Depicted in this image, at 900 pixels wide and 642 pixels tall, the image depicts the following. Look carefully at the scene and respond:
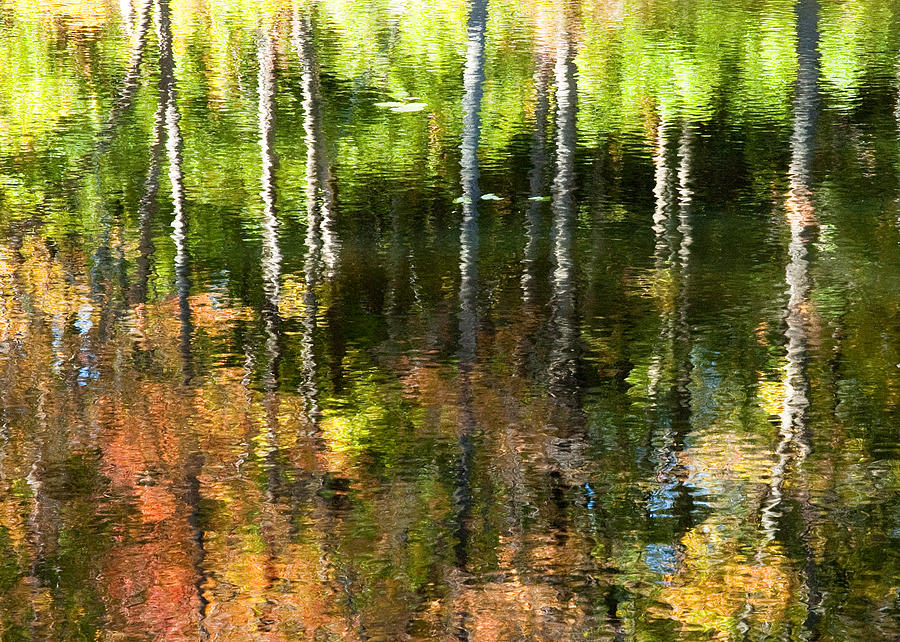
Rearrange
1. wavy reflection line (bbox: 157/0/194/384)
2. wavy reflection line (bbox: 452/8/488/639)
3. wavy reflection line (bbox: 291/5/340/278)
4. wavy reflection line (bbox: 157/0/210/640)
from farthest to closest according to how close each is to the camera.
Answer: wavy reflection line (bbox: 291/5/340/278) → wavy reflection line (bbox: 157/0/194/384) → wavy reflection line (bbox: 452/8/488/639) → wavy reflection line (bbox: 157/0/210/640)

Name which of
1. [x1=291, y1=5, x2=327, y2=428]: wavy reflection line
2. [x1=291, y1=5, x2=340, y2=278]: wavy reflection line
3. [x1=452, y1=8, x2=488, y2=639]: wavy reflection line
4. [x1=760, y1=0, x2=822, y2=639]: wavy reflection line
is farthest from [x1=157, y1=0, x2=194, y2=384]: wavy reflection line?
[x1=760, y1=0, x2=822, y2=639]: wavy reflection line

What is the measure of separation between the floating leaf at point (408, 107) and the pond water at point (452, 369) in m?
0.07

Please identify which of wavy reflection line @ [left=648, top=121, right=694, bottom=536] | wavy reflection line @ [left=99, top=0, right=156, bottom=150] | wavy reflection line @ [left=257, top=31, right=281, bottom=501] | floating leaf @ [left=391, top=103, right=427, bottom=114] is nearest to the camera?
wavy reflection line @ [left=648, top=121, right=694, bottom=536]

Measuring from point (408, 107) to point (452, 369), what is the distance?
8586 mm

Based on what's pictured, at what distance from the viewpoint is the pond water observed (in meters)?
4.60

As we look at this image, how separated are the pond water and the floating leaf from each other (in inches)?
2.7

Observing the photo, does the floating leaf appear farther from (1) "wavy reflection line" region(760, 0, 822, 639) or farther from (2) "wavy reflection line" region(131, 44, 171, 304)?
(1) "wavy reflection line" region(760, 0, 822, 639)

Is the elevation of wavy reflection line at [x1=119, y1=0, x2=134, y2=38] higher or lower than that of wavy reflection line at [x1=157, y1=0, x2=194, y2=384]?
higher

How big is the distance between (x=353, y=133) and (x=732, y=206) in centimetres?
491

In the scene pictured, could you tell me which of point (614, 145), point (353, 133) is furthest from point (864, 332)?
point (353, 133)

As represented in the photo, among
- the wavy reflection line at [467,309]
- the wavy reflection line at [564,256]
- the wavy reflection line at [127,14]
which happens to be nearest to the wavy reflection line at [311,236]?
the wavy reflection line at [467,309]

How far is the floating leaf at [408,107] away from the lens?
1466 centimetres

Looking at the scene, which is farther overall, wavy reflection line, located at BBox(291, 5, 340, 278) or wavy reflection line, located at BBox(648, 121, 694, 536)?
wavy reflection line, located at BBox(291, 5, 340, 278)

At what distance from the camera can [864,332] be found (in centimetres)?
719
